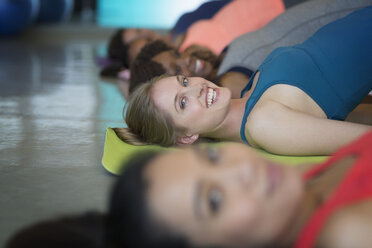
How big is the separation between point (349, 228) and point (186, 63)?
2.19 metres

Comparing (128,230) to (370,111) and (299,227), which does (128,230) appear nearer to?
(299,227)

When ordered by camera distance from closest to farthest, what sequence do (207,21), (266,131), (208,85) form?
1. (266,131)
2. (208,85)
3. (207,21)

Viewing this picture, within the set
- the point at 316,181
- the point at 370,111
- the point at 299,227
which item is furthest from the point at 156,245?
the point at 370,111

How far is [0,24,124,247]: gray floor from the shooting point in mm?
1627

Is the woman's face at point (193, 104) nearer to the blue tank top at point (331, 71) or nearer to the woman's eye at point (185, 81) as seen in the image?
the woman's eye at point (185, 81)

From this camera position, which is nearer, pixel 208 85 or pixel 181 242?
pixel 181 242

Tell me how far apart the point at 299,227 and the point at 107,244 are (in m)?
0.41

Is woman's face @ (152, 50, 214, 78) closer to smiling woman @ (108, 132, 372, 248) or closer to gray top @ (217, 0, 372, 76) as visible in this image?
gray top @ (217, 0, 372, 76)

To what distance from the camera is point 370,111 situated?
7.59 feet

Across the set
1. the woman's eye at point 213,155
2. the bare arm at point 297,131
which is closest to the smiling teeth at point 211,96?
the bare arm at point 297,131

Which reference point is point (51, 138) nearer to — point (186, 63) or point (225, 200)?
point (186, 63)

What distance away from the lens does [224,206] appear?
92 centimetres

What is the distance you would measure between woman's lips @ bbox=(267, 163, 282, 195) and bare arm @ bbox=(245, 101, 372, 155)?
2.67 ft

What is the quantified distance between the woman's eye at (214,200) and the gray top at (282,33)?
1.99 m
